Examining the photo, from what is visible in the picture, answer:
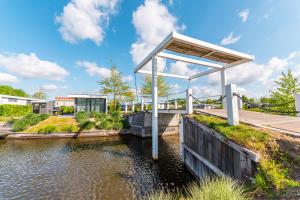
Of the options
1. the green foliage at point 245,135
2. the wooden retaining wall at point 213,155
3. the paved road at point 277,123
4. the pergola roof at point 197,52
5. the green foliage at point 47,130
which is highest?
the pergola roof at point 197,52

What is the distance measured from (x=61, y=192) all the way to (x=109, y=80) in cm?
1834

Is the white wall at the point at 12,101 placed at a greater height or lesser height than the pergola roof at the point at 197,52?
lesser

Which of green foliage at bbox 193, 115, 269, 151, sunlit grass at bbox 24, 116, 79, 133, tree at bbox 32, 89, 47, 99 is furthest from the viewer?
tree at bbox 32, 89, 47, 99

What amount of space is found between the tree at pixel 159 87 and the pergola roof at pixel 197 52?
39.0 ft

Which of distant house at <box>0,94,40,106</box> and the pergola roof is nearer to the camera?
the pergola roof

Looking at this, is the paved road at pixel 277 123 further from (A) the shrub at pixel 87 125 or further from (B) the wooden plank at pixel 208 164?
(A) the shrub at pixel 87 125

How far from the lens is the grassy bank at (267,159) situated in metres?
2.62

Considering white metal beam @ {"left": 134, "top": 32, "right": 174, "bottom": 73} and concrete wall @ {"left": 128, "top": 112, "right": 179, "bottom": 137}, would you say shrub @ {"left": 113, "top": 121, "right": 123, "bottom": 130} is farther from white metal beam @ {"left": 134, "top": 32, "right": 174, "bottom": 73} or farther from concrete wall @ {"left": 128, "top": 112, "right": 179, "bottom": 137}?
white metal beam @ {"left": 134, "top": 32, "right": 174, "bottom": 73}

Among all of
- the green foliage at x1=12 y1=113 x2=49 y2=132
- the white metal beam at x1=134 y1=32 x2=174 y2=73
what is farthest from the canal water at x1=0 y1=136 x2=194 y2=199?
the white metal beam at x1=134 y1=32 x2=174 y2=73

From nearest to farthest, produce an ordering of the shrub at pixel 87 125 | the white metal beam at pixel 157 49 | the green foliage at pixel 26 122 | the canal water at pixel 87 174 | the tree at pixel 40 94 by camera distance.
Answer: the canal water at pixel 87 174 < the white metal beam at pixel 157 49 < the green foliage at pixel 26 122 < the shrub at pixel 87 125 < the tree at pixel 40 94

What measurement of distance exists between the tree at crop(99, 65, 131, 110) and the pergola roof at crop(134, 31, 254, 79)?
12.8m

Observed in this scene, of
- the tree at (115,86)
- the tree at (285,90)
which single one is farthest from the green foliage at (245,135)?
the tree at (115,86)

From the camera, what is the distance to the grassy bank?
2.62 meters

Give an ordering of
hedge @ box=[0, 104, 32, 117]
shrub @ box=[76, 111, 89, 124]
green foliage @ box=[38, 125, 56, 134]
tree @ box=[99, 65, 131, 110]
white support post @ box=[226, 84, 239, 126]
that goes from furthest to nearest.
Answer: tree @ box=[99, 65, 131, 110]
hedge @ box=[0, 104, 32, 117]
shrub @ box=[76, 111, 89, 124]
green foliage @ box=[38, 125, 56, 134]
white support post @ box=[226, 84, 239, 126]
